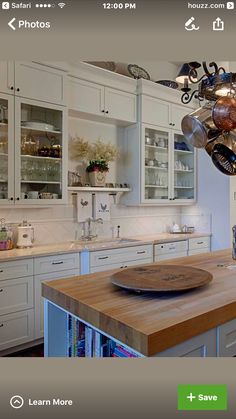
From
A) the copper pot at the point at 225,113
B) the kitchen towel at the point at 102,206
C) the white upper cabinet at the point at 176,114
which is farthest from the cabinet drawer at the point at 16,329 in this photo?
the white upper cabinet at the point at 176,114

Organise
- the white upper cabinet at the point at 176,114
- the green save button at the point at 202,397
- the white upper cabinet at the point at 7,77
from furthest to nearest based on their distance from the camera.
Answer: the white upper cabinet at the point at 176,114 → the white upper cabinet at the point at 7,77 → the green save button at the point at 202,397

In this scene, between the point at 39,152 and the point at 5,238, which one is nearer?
the point at 5,238

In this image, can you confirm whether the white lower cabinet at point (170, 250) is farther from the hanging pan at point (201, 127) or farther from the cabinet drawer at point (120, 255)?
the hanging pan at point (201, 127)

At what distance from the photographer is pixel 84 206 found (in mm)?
3199

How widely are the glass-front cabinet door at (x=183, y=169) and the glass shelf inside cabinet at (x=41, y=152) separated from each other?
164cm

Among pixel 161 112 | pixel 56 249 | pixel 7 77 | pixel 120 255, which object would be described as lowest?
pixel 120 255

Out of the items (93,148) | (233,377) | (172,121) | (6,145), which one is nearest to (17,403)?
(233,377)

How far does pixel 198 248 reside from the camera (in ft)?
12.1

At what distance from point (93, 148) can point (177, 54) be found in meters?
2.53

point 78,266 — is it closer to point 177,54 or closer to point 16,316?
point 16,316

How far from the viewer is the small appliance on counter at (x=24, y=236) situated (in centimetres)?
264

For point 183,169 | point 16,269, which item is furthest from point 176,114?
point 16,269

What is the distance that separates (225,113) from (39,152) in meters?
1.71

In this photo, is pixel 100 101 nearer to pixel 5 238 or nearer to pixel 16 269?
pixel 5 238
